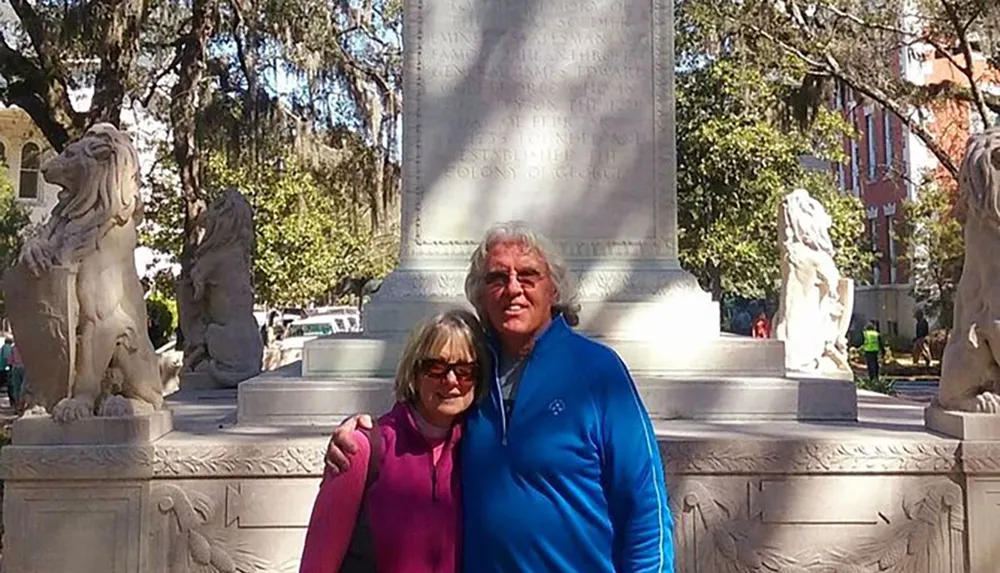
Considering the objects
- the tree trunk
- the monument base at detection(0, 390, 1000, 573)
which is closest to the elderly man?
the monument base at detection(0, 390, 1000, 573)

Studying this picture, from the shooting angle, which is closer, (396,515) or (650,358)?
(396,515)

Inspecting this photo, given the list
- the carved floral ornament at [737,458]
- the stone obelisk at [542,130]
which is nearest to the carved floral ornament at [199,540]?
the carved floral ornament at [737,458]

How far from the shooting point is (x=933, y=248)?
3114cm

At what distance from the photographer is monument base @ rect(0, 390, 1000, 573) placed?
472 cm

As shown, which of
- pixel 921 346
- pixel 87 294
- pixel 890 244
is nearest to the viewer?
pixel 87 294

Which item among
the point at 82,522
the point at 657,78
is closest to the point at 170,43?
the point at 657,78

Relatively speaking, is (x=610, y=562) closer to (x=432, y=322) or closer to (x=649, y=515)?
(x=649, y=515)

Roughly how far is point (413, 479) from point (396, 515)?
9 centimetres

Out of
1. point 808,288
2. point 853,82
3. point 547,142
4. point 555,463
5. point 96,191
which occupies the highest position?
point 853,82

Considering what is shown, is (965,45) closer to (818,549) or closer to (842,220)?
(842,220)

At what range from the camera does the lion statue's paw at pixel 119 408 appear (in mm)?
4742

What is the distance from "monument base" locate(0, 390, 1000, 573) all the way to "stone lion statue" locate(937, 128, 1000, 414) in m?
0.31

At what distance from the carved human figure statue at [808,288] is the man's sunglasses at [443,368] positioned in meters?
8.53

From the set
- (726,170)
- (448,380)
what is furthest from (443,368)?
(726,170)
